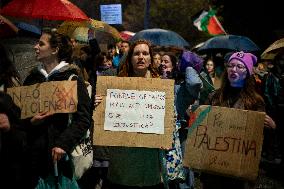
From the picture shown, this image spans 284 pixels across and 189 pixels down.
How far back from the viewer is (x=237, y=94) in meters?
4.15

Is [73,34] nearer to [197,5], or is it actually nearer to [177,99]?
[177,99]

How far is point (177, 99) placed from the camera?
5.30m

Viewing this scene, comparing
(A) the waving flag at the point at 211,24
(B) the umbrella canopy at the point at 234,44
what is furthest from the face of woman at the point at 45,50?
(A) the waving flag at the point at 211,24

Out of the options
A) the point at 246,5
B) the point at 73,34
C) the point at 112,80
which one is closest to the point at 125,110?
the point at 112,80

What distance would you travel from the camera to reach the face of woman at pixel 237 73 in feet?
13.6

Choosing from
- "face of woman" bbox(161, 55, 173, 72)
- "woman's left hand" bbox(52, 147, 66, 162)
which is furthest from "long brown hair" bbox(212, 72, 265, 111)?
"face of woman" bbox(161, 55, 173, 72)

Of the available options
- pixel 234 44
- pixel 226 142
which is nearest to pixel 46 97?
pixel 226 142

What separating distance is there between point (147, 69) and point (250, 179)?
124 centimetres

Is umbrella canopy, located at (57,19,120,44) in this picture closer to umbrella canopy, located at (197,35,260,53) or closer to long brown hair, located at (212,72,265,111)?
umbrella canopy, located at (197,35,260,53)

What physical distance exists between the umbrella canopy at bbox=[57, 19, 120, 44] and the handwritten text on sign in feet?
13.6

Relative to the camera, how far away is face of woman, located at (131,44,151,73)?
424 cm

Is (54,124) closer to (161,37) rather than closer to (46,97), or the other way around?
(46,97)

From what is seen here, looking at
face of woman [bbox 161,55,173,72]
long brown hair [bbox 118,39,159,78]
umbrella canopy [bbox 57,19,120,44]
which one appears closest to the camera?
long brown hair [bbox 118,39,159,78]

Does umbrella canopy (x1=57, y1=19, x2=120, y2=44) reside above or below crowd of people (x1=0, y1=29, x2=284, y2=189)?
above
